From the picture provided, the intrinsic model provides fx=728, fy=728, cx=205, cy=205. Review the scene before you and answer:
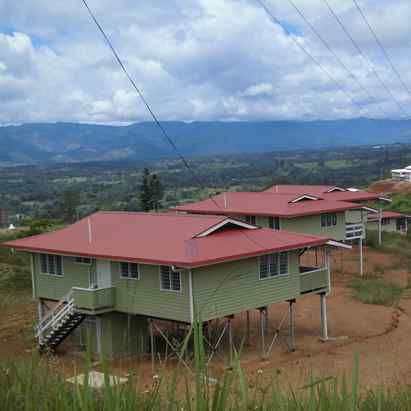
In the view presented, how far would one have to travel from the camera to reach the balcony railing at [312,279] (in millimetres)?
25609

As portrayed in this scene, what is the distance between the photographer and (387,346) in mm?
25141

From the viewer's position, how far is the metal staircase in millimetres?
24078

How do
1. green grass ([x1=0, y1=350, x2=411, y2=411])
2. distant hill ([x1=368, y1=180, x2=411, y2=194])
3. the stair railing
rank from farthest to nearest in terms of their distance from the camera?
distant hill ([x1=368, y1=180, x2=411, y2=194])
the stair railing
green grass ([x1=0, y1=350, x2=411, y2=411])

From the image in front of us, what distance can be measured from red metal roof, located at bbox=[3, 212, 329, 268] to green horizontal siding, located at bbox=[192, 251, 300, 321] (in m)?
0.56

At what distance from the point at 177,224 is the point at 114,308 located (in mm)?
3478

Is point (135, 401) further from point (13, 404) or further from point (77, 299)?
point (77, 299)

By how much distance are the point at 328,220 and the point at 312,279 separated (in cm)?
1503

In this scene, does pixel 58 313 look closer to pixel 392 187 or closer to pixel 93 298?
pixel 93 298

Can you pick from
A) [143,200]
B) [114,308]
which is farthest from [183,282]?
[143,200]

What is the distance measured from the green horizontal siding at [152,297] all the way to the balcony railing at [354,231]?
2088 cm

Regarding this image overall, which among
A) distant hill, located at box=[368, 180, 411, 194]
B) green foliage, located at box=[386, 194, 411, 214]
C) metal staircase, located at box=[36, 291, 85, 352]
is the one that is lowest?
green foliage, located at box=[386, 194, 411, 214]

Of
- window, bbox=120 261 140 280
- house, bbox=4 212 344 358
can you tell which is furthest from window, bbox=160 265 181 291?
window, bbox=120 261 140 280

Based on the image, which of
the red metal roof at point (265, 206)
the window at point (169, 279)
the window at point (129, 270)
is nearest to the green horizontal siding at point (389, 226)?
the red metal roof at point (265, 206)

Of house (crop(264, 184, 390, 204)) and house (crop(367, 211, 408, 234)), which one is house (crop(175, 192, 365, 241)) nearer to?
house (crop(264, 184, 390, 204))
